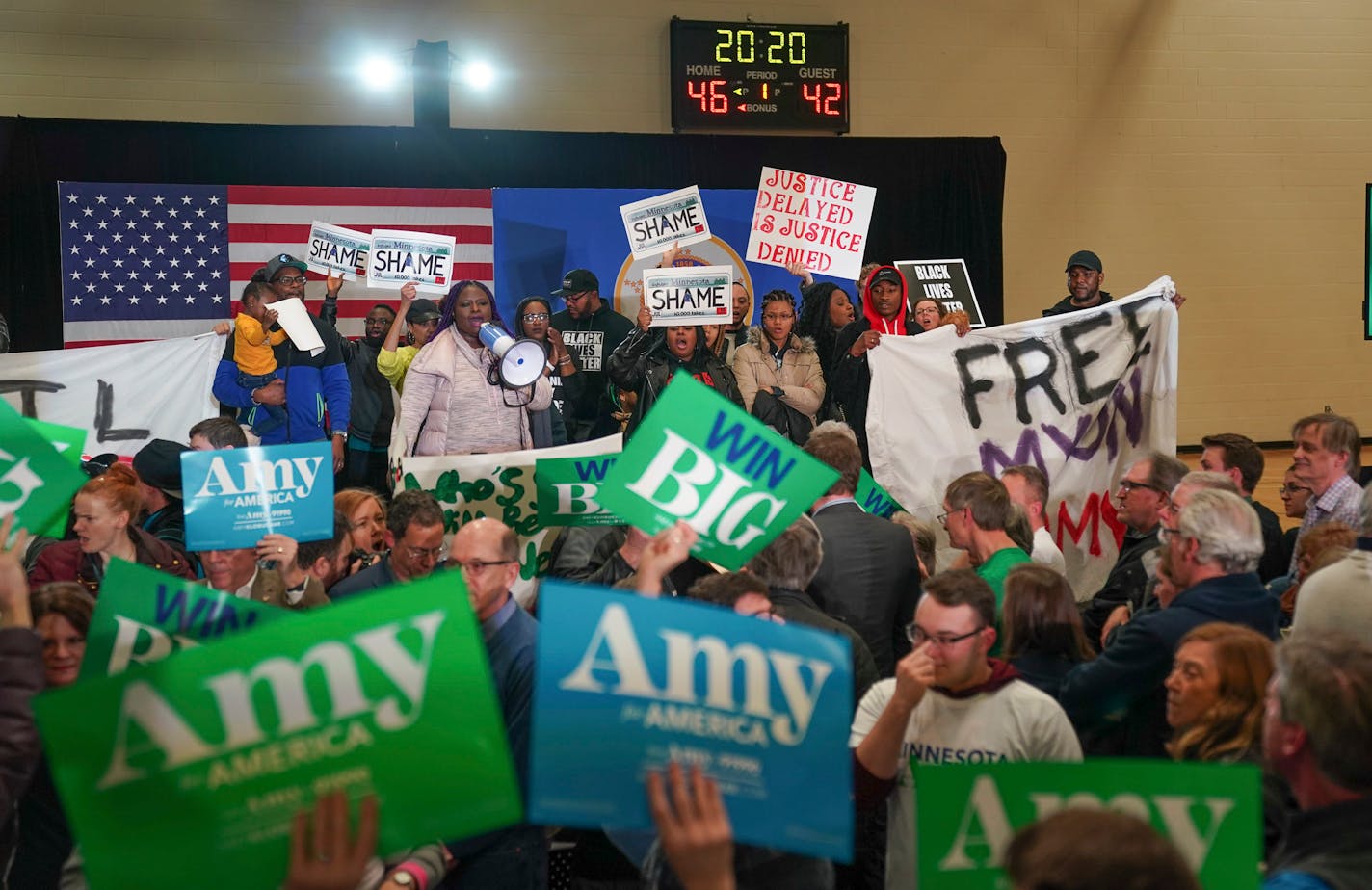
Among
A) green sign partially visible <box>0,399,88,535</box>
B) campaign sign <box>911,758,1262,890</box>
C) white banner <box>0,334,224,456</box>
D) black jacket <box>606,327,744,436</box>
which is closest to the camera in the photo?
campaign sign <box>911,758,1262,890</box>

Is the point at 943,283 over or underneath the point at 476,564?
over

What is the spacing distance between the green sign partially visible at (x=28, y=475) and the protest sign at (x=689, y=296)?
4.75 meters

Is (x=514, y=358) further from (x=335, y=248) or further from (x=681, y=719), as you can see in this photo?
(x=681, y=719)

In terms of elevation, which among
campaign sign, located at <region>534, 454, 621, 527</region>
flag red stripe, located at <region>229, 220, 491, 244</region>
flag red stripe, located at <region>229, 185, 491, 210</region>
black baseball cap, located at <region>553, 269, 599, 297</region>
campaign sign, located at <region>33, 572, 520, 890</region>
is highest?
flag red stripe, located at <region>229, 185, 491, 210</region>

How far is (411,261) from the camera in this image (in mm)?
9000

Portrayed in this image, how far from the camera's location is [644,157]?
12055 mm

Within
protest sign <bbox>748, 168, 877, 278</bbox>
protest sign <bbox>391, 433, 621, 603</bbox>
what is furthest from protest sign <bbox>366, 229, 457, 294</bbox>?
protest sign <bbox>391, 433, 621, 603</bbox>

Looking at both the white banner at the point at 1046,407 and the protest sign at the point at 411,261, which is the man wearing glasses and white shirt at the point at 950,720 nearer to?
the white banner at the point at 1046,407

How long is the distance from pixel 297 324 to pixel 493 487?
2.85 m

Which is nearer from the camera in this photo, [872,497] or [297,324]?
[872,497]

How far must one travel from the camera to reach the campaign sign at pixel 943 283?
38.6 ft

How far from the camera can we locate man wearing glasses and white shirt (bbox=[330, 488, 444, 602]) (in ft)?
15.0

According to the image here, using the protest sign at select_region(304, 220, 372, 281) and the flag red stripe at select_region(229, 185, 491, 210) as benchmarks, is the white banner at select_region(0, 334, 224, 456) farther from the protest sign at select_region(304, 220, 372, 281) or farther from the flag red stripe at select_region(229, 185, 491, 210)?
the flag red stripe at select_region(229, 185, 491, 210)

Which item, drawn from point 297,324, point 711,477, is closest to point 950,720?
point 711,477
